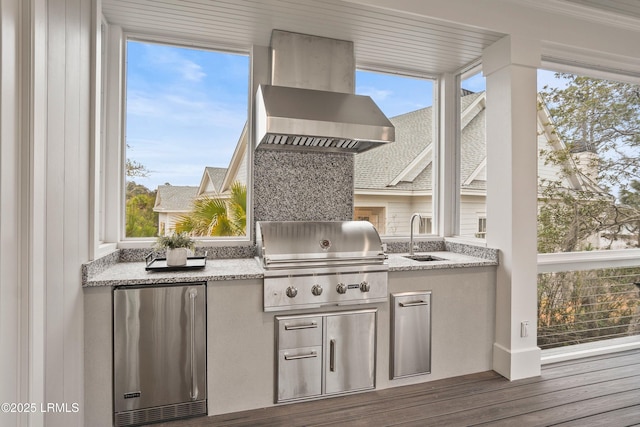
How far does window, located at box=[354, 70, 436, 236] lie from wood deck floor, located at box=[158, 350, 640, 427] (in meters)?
1.36

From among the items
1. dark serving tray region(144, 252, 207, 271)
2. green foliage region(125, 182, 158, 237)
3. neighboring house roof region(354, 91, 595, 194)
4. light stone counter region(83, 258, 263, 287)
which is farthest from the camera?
neighboring house roof region(354, 91, 595, 194)

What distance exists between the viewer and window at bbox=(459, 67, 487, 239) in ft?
10.1

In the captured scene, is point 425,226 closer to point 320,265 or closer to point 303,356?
point 320,265

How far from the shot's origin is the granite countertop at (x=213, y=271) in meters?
1.95

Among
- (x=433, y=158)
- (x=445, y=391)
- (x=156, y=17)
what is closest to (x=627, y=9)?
(x=433, y=158)

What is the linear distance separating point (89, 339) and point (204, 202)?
1239 mm

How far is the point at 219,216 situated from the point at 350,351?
143 cm

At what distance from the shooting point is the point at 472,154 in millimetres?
3205

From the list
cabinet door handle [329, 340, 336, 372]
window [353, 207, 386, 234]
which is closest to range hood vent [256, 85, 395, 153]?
window [353, 207, 386, 234]

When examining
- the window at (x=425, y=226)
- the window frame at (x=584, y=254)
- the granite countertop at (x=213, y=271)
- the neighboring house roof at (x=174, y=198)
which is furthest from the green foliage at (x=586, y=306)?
the neighboring house roof at (x=174, y=198)

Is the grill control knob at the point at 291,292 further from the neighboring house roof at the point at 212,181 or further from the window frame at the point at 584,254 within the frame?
the window frame at the point at 584,254

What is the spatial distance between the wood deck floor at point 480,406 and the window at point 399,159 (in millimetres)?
1357

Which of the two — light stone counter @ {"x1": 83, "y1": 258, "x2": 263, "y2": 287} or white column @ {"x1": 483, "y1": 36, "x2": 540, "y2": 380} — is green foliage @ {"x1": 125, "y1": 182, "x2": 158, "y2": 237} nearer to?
light stone counter @ {"x1": 83, "y1": 258, "x2": 263, "y2": 287}

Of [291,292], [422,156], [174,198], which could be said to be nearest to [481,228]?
[422,156]
